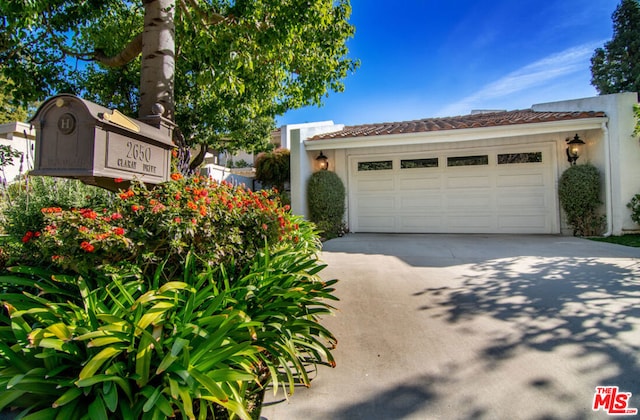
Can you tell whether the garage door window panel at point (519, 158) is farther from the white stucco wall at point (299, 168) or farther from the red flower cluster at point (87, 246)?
the red flower cluster at point (87, 246)

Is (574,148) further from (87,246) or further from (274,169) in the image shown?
(87,246)

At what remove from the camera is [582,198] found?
23.7 ft

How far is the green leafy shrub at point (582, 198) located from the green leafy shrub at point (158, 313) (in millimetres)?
7735

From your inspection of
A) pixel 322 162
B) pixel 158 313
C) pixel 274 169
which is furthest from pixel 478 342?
pixel 274 169

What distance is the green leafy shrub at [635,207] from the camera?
6766 mm

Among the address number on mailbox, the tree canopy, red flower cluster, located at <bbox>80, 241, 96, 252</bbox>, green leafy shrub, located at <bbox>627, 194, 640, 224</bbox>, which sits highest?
the tree canopy

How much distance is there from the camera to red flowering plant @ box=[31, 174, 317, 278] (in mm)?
2021

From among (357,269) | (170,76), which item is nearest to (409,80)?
(357,269)

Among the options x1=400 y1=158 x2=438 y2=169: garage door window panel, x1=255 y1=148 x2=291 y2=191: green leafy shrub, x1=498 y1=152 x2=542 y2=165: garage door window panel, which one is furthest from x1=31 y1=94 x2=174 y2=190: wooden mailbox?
x1=498 y1=152 x2=542 y2=165: garage door window panel

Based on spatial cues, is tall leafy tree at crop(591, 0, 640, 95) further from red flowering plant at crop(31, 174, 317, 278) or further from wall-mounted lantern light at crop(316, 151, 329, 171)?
red flowering plant at crop(31, 174, 317, 278)

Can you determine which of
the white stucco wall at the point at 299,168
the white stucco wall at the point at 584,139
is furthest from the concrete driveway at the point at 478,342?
the white stucco wall at the point at 299,168

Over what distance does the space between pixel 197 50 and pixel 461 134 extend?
6.31 m

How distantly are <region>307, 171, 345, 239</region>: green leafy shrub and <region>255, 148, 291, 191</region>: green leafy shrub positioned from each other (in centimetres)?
203

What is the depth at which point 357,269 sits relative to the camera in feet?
15.4
